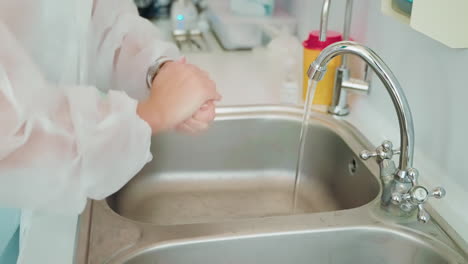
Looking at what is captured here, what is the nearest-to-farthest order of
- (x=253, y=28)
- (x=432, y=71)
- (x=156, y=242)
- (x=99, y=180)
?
(x=99, y=180)
(x=156, y=242)
(x=432, y=71)
(x=253, y=28)

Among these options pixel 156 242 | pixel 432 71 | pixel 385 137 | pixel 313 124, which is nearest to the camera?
pixel 156 242

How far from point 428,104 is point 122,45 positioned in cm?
57

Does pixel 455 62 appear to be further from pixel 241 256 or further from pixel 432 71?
pixel 241 256

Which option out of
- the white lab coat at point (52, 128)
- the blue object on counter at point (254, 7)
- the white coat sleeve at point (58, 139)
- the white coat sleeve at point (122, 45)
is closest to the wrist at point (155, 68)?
the white coat sleeve at point (122, 45)

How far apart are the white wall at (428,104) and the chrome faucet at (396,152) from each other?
0.07 m

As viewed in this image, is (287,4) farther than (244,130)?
Yes

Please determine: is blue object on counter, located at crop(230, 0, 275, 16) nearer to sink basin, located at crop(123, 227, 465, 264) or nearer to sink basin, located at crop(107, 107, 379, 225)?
sink basin, located at crop(107, 107, 379, 225)

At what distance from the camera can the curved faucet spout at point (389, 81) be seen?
77 cm

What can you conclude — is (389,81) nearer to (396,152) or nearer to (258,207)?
(396,152)

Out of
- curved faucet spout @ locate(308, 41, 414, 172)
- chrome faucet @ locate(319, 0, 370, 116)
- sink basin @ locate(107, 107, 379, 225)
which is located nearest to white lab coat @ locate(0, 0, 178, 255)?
curved faucet spout @ locate(308, 41, 414, 172)

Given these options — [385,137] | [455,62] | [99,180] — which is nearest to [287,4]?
[385,137]

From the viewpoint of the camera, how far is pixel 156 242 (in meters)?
0.76

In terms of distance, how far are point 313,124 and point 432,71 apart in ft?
1.05

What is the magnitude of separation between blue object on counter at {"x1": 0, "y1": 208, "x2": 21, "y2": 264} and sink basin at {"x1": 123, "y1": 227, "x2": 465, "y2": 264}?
0.20 m
